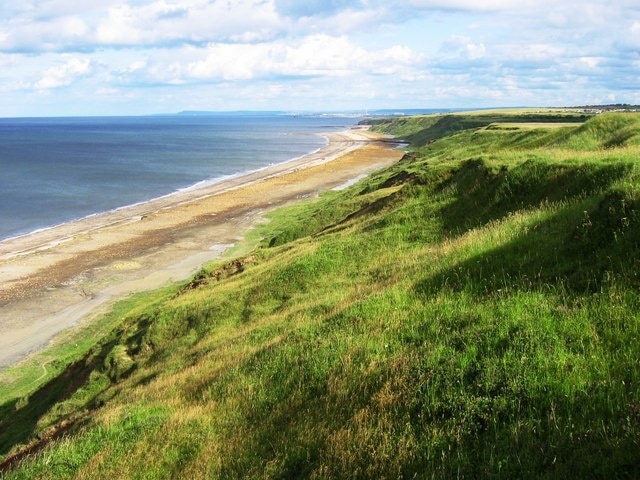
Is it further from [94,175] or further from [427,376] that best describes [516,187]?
[94,175]

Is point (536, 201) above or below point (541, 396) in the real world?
above

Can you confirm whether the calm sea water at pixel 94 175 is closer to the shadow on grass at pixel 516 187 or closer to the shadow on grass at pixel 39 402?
the shadow on grass at pixel 39 402

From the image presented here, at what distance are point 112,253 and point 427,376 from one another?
4856 centimetres

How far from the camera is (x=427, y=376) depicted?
8.48 m

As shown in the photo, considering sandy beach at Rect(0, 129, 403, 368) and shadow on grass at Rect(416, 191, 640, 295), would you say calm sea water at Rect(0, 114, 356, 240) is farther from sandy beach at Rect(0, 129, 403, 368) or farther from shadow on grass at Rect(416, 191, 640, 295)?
shadow on grass at Rect(416, 191, 640, 295)

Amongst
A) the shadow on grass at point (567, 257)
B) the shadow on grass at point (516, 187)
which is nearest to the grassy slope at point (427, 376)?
the shadow on grass at point (567, 257)

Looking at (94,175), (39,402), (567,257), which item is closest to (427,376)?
(567,257)

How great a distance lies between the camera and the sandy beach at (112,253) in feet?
121

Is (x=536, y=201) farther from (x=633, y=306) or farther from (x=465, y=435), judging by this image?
(x=465, y=435)

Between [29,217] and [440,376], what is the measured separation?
74473 mm

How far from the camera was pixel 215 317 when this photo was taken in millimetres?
20453

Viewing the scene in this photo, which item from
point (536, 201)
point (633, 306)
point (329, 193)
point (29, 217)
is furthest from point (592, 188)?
point (29, 217)

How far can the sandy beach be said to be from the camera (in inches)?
1451

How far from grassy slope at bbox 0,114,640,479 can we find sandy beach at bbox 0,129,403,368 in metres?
19.4
